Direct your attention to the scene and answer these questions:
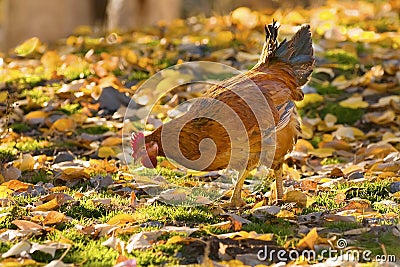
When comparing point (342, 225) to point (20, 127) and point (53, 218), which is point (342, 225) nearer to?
point (53, 218)

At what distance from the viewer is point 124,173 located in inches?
228

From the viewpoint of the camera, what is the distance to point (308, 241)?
3918 millimetres

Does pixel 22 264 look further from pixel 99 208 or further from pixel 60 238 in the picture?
pixel 99 208

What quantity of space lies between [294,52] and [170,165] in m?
1.49

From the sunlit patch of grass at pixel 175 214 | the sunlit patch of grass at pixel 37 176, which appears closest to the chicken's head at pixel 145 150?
the sunlit patch of grass at pixel 175 214

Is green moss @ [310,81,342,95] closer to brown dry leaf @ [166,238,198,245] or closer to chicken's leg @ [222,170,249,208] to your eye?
chicken's leg @ [222,170,249,208]

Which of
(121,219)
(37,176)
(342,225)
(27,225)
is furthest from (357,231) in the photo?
(37,176)

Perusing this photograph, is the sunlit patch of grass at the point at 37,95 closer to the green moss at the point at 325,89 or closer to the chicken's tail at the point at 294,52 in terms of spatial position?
the green moss at the point at 325,89

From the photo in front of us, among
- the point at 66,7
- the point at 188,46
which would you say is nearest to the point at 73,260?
the point at 188,46

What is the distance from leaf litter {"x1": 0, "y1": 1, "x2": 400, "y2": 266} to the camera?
13.2ft

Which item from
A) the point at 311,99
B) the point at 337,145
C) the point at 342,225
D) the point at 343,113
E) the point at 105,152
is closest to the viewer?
the point at 342,225

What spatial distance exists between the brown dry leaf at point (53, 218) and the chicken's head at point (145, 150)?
2.25 ft

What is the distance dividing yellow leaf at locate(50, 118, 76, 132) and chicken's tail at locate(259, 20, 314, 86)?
2395mm

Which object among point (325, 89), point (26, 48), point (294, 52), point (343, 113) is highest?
point (294, 52)
